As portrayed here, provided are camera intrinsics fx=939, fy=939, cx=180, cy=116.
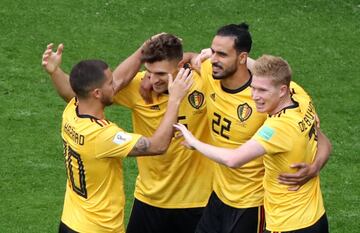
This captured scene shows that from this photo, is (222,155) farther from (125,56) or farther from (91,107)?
(125,56)

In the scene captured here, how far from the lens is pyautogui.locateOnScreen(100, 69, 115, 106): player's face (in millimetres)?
8461

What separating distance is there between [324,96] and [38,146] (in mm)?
5163

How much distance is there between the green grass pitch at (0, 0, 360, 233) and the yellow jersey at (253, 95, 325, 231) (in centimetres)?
330

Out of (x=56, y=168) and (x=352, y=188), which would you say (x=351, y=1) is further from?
(x=56, y=168)

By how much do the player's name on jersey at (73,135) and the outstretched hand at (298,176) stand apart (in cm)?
182

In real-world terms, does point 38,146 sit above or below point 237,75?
below

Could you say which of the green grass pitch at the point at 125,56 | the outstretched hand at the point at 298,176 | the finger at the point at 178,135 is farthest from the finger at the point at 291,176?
the green grass pitch at the point at 125,56

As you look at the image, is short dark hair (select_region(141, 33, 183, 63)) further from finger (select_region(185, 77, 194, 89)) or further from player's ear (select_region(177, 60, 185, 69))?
finger (select_region(185, 77, 194, 89))

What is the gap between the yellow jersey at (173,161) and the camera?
9.27 meters

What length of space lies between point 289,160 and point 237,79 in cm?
111

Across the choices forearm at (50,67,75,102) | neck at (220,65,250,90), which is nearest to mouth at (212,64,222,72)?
neck at (220,65,250,90)

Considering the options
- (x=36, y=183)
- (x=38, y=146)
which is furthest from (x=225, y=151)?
(x=38, y=146)

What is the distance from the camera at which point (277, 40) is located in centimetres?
1834

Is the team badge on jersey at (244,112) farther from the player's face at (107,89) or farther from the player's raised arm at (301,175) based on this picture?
the player's face at (107,89)
